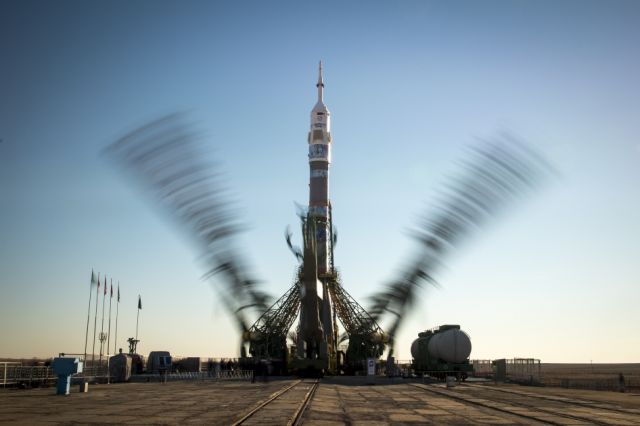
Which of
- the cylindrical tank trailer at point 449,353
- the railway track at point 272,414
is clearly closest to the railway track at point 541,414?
the railway track at point 272,414

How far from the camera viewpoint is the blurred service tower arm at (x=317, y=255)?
218 feet

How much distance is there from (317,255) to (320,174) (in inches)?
714

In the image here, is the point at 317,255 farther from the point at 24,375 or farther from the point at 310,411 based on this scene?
the point at 310,411

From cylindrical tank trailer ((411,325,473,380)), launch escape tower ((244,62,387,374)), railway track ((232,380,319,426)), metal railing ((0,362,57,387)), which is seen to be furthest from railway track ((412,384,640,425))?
launch escape tower ((244,62,387,374))

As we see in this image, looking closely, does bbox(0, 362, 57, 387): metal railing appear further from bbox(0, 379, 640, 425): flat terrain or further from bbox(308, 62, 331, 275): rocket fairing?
bbox(308, 62, 331, 275): rocket fairing

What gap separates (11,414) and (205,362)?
93246mm

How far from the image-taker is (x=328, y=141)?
103125 millimetres

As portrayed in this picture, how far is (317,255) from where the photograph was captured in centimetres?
8769

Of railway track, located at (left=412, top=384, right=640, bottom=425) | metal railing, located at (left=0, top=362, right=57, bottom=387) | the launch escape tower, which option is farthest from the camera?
the launch escape tower

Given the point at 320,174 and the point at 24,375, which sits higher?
the point at 320,174

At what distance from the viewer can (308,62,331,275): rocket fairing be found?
97500 mm

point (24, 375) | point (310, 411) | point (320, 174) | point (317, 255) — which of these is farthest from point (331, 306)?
point (310, 411)

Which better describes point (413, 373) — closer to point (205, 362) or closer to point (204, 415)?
point (205, 362)

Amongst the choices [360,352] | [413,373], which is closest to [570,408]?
[413,373]
